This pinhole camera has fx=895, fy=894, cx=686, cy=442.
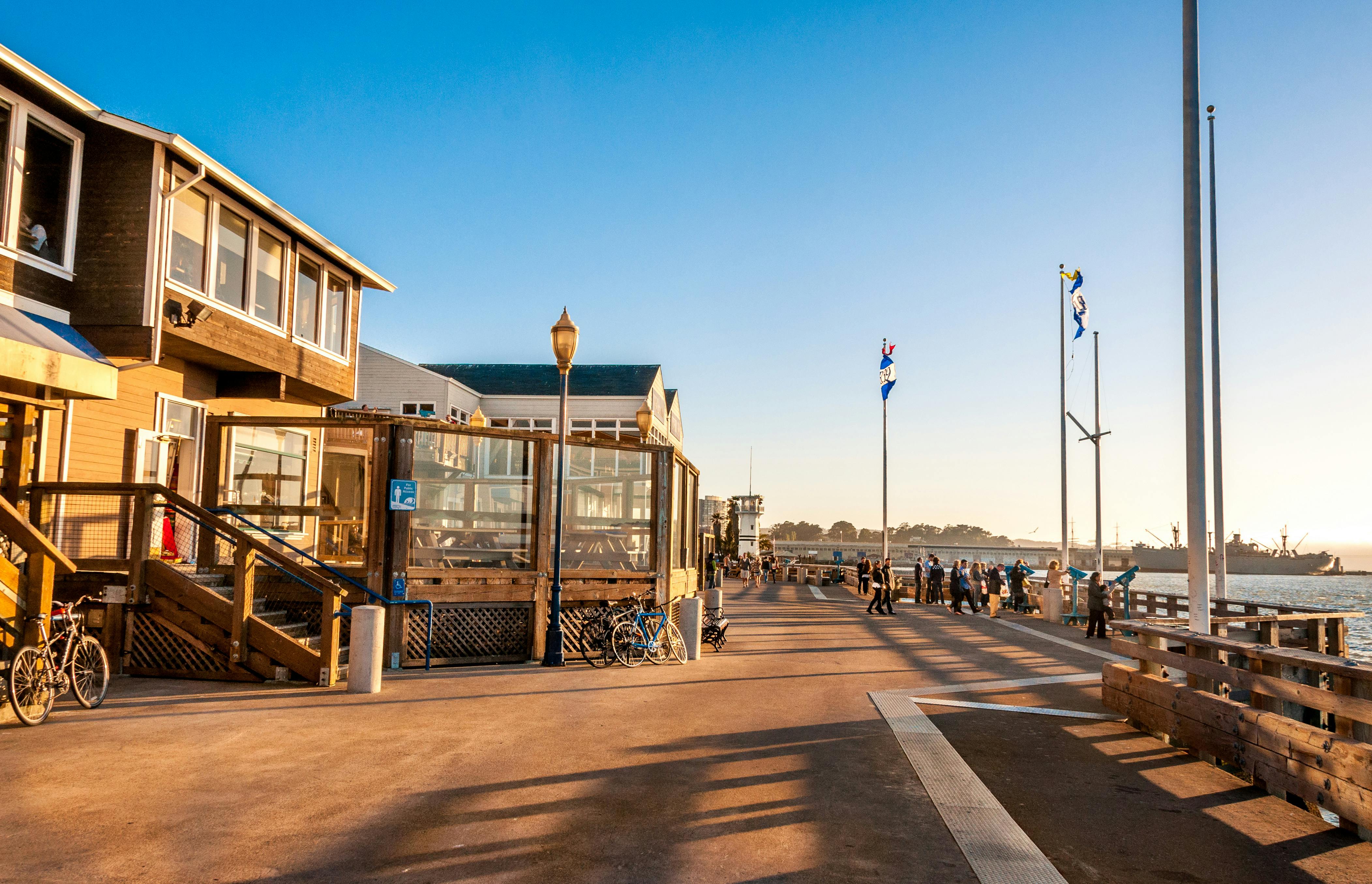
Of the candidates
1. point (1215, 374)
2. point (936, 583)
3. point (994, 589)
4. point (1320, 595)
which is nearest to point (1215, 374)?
point (1215, 374)

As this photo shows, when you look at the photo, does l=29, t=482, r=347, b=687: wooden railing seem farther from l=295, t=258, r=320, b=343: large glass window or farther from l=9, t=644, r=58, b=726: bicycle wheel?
l=295, t=258, r=320, b=343: large glass window

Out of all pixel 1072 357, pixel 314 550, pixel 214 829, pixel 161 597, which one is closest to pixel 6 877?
pixel 214 829

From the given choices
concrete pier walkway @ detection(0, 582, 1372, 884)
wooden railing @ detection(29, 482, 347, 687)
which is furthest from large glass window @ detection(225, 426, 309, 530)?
concrete pier walkway @ detection(0, 582, 1372, 884)

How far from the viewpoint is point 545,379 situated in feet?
160

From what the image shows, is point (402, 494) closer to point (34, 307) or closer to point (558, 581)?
point (558, 581)

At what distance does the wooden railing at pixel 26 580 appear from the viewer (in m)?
8.80

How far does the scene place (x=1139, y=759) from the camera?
321 inches

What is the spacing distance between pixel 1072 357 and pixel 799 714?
2874 centimetres

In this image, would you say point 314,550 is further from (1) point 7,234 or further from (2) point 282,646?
(1) point 7,234

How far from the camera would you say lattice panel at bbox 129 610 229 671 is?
37.1 feet

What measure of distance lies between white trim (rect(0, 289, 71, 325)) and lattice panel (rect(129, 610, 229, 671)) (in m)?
4.29

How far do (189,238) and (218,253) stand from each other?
0.66 m

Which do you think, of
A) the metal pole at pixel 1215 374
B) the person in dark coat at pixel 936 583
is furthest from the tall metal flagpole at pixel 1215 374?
the person in dark coat at pixel 936 583

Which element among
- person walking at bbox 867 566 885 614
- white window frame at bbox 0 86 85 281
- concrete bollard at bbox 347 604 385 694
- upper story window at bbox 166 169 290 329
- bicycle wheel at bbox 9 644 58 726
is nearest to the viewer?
bicycle wheel at bbox 9 644 58 726
